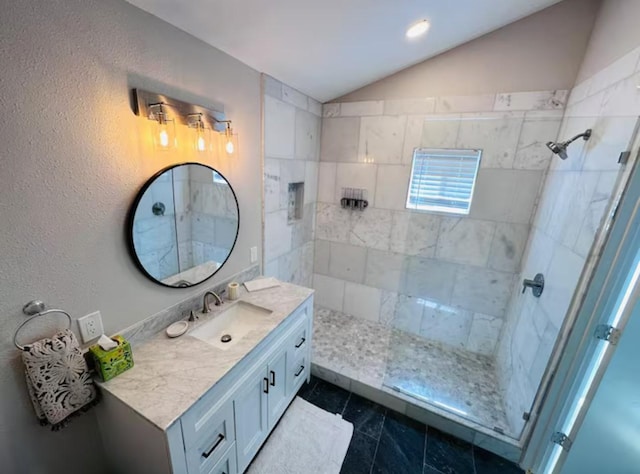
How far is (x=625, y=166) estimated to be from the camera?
115 cm

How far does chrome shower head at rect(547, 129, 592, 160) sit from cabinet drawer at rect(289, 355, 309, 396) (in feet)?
7.12

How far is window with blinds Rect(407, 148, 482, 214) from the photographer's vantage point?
Result: 223cm

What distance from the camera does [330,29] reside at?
1512mm

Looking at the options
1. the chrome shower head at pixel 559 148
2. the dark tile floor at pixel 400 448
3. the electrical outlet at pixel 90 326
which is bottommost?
the dark tile floor at pixel 400 448

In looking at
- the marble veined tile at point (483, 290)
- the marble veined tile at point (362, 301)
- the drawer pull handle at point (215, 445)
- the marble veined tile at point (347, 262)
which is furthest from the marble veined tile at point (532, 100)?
the drawer pull handle at point (215, 445)

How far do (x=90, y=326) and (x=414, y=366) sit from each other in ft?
7.55

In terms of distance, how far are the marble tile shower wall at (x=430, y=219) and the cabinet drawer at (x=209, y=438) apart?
1904 mm

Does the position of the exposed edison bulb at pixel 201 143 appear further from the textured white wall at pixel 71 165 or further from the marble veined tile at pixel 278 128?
the marble veined tile at pixel 278 128

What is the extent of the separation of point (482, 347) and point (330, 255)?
172cm

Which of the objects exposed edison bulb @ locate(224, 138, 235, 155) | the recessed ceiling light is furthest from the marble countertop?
the recessed ceiling light

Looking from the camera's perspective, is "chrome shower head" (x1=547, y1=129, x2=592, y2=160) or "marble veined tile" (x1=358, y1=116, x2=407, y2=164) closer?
"chrome shower head" (x1=547, y1=129, x2=592, y2=160)

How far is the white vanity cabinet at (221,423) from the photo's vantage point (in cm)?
99

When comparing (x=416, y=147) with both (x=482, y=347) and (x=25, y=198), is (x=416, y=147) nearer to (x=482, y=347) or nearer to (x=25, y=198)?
(x=482, y=347)

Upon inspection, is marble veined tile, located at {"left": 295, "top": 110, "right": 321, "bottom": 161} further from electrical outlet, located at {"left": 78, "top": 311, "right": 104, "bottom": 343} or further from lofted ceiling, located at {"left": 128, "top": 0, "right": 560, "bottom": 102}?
electrical outlet, located at {"left": 78, "top": 311, "right": 104, "bottom": 343}
